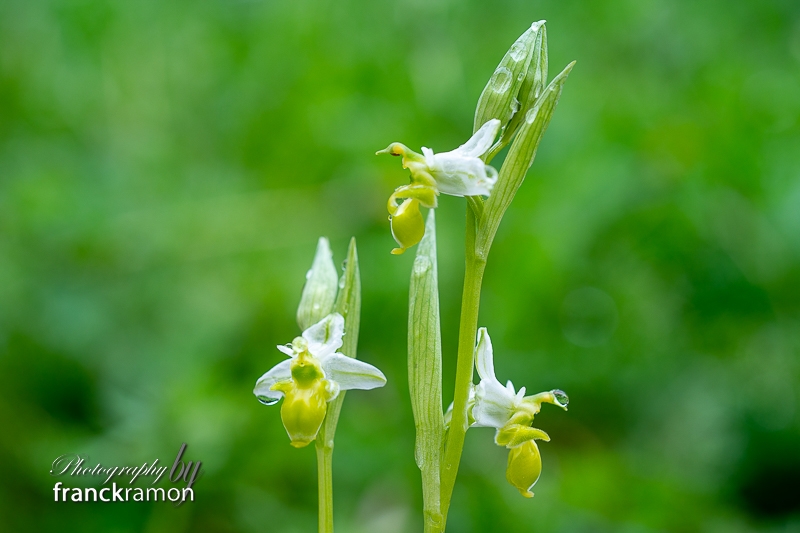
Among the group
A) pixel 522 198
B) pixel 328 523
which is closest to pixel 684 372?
pixel 522 198

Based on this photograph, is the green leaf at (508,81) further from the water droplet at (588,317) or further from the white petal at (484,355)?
the water droplet at (588,317)

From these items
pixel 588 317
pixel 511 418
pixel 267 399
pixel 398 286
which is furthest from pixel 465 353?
pixel 588 317

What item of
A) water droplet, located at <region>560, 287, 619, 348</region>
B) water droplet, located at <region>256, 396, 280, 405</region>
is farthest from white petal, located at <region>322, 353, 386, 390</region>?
water droplet, located at <region>560, 287, 619, 348</region>

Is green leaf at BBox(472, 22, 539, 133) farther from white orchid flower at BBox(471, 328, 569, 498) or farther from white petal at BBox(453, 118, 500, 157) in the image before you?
white orchid flower at BBox(471, 328, 569, 498)

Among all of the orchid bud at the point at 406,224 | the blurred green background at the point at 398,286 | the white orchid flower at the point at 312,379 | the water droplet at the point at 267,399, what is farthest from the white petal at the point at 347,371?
the blurred green background at the point at 398,286

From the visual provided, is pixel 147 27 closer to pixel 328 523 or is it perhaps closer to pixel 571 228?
pixel 571 228
